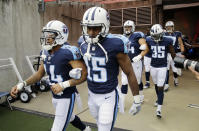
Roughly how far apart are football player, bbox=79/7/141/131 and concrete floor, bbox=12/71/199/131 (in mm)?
Result: 1575

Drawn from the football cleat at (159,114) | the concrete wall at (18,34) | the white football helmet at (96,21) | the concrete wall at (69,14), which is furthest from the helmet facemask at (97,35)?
the concrete wall at (69,14)

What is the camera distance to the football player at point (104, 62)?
241cm

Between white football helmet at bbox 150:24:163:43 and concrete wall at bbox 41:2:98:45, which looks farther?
concrete wall at bbox 41:2:98:45

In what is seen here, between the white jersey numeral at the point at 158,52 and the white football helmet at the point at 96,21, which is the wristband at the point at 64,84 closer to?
the white football helmet at the point at 96,21

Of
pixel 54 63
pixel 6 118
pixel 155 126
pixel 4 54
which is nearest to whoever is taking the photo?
pixel 54 63

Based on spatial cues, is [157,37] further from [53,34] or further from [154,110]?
[53,34]

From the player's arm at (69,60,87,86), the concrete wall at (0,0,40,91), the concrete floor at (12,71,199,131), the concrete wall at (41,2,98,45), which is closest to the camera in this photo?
the player's arm at (69,60,87,86)

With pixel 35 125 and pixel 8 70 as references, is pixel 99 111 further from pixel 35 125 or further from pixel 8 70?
pixel 8 70

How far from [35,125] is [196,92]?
444 cm

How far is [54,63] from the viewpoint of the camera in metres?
2.71

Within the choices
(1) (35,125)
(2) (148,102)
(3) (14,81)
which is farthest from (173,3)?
(1) (35,125)

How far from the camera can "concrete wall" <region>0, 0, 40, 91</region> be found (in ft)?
18.7

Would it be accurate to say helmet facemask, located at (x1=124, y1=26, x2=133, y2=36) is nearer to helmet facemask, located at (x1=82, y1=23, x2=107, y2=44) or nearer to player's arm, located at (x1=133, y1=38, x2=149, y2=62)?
player's arm, located at (x1=133, y1=38, x2=149, y2=62)

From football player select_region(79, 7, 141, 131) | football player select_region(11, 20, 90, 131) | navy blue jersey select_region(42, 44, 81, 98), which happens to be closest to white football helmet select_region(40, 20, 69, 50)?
football player select_region(11, 20, 90, 131)
